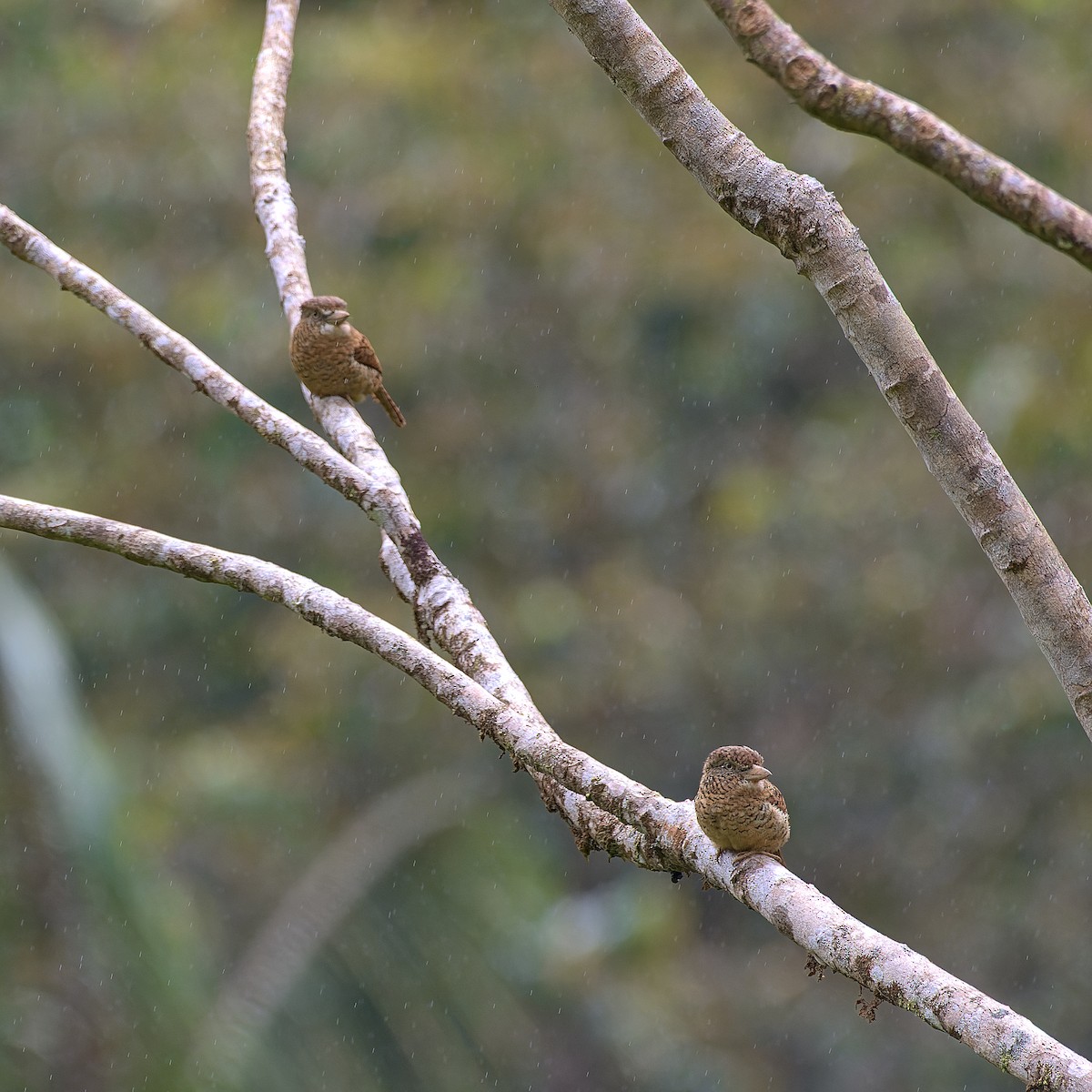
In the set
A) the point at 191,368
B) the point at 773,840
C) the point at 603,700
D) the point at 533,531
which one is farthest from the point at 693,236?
the point at 773,840

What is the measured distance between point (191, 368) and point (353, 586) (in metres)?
8.80

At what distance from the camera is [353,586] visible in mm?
11773

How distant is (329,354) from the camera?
3527 mm

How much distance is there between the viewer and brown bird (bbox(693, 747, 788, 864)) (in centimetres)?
209

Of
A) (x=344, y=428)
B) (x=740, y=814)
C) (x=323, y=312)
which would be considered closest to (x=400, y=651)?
(x=740, y=814)

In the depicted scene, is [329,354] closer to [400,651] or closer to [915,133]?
[400,651]

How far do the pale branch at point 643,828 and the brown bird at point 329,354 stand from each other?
929 mm

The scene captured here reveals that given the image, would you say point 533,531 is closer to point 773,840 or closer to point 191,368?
point 191,368

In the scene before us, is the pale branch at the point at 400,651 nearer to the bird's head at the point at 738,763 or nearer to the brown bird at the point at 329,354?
the bird's head at the point at 738,763

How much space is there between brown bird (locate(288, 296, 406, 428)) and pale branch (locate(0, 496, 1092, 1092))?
0.93m

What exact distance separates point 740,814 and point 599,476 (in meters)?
9.98

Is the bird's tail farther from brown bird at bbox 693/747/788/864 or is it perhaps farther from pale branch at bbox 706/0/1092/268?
brown bird at bbox 693/747/788/864

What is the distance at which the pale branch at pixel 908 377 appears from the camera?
6.26 feet

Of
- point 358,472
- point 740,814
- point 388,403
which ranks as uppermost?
point 388,403
